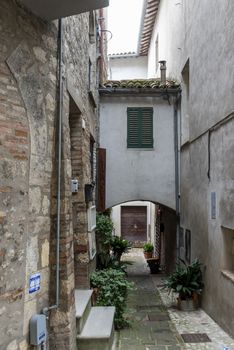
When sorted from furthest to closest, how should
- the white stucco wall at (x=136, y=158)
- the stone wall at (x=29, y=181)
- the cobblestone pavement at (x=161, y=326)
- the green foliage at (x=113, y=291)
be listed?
the white stucco wall at (x=136, y=158) → the green foliage at (x=113, y=291) → the cobblestone pavement at (x=161, y=326) → the stone wall at (x=29, y=181)

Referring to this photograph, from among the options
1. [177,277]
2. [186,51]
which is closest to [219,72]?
[186,51]

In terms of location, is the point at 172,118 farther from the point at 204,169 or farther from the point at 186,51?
the point at 204,169

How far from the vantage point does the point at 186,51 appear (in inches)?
368

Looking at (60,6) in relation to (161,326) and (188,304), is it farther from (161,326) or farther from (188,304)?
(188,304)

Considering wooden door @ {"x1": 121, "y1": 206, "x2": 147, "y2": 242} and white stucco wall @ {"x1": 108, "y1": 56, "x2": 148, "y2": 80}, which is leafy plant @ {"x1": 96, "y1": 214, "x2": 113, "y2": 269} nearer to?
wooden door @ {"x1": 121, "y1": 206, "x2": 147, "y2": 242}

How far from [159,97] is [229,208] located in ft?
18.0

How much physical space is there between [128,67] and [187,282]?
16256mm

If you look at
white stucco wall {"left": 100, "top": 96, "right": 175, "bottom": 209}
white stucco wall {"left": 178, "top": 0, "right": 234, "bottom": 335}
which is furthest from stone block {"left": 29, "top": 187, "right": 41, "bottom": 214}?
white stucco wall {"left": 100, "top": 96, "right": 175, "bottom": 209}

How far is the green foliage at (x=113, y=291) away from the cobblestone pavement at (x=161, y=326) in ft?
0.83

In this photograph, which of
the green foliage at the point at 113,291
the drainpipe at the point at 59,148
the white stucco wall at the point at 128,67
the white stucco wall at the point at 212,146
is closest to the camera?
the drainpipe at the point at 59,148

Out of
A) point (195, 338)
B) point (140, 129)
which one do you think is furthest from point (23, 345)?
point (140, 129)

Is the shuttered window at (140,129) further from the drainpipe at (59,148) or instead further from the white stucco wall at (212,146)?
the drainpipe at (59,148)

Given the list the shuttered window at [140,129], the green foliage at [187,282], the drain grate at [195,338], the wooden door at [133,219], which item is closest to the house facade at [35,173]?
the drain grate at [195,338]

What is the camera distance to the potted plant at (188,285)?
750 centimetres
